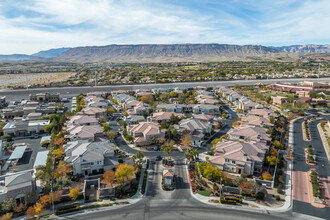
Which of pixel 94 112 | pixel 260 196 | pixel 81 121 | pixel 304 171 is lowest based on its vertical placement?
→ pixel 260 196

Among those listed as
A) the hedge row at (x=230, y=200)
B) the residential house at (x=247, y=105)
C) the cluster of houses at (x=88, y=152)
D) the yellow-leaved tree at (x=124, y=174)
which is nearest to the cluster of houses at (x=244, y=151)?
the hedge row at (x=230, y=200)

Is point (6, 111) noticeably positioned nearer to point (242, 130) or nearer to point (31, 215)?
point (31, 215)

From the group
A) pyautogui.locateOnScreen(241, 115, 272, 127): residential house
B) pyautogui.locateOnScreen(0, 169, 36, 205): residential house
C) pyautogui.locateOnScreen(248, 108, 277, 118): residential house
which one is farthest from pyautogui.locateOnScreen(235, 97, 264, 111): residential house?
pyautogui.locateOnScreen(0, 169, 36, 205): residential house

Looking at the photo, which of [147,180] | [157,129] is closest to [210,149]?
[157,129]

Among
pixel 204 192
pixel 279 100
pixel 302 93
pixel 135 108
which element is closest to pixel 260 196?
pixel 204 192

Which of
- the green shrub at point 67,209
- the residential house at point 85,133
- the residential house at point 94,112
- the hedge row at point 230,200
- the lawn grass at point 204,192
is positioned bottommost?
the green shrub at point 67,209

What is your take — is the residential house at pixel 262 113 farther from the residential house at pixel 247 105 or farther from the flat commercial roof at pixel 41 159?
the flat commercial roof at pixel 41 159

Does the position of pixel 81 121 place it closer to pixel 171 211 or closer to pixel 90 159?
pixel 90 159
